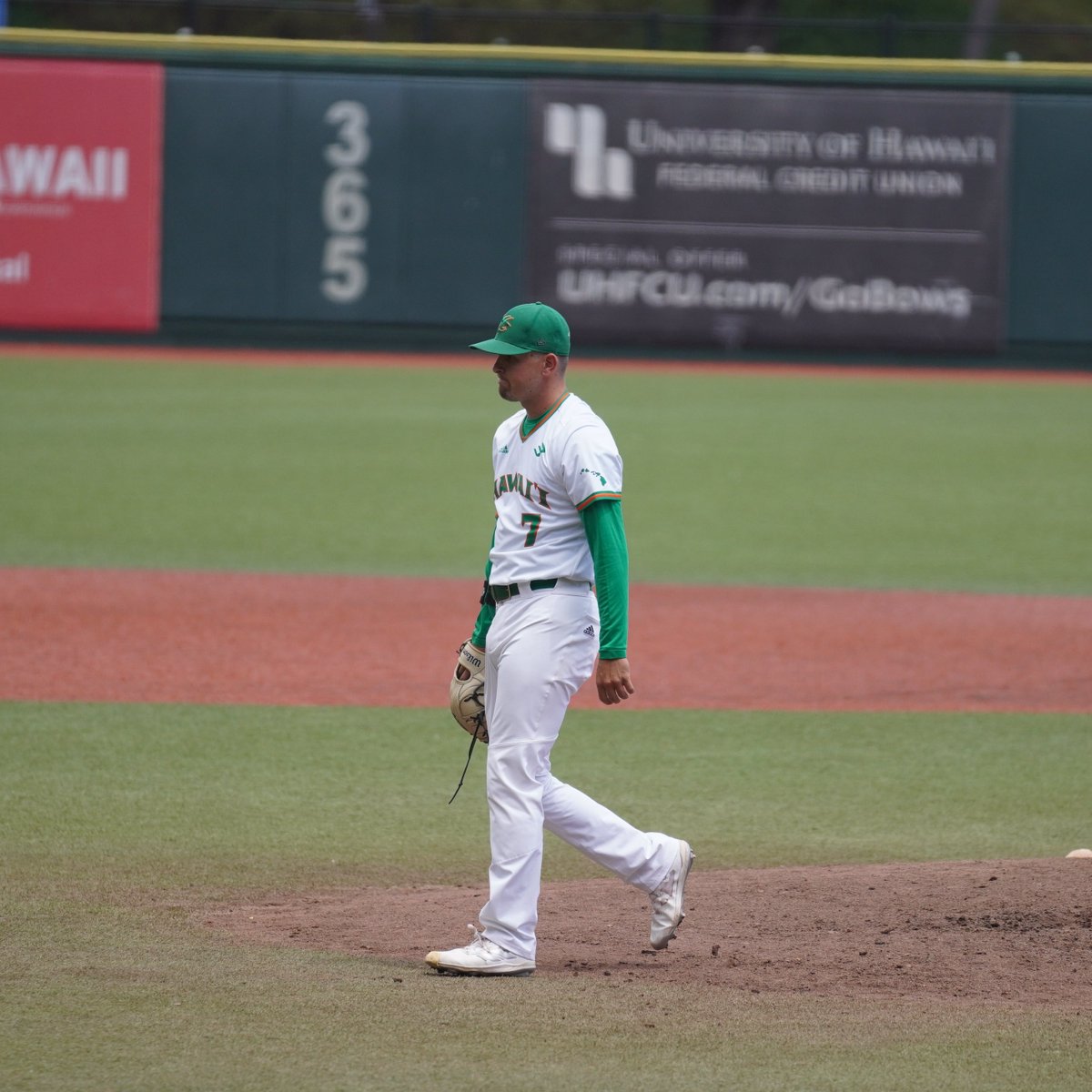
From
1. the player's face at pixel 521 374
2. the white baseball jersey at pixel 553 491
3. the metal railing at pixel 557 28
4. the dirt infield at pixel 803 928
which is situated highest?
the metal railing at pixel 557 28

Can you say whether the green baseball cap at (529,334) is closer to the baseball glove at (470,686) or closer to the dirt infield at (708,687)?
the baseball glove at (470,686)

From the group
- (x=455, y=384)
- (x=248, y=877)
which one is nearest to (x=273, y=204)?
(x=455, y=384)

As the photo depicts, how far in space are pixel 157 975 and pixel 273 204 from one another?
57.6ft

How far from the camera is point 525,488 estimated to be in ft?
15.5

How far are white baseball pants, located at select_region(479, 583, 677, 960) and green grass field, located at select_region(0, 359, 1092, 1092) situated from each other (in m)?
0.22

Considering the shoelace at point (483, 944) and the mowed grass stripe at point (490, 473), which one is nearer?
the shoelace at point (483, 944)

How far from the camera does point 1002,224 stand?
838 inches

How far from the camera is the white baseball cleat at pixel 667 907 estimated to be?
191 inches

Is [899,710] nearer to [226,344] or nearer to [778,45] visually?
[226,344]

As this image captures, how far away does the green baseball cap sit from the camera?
471 centimetres

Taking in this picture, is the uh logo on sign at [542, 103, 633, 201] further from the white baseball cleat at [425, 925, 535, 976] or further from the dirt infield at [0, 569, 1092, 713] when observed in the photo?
the white baseball cleat at [425, 925, 535, 976]

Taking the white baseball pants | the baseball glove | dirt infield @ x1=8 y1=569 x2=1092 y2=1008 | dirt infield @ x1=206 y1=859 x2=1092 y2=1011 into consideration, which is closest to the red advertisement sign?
dirt infield @ x1=8 y1=569 x2=1092 y2=1008

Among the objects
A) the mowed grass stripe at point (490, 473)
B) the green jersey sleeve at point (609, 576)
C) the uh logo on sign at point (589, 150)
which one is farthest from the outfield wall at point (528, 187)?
the green jersey sleeve at point (609, 576)

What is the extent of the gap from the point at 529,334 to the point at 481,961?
168 centimetres
